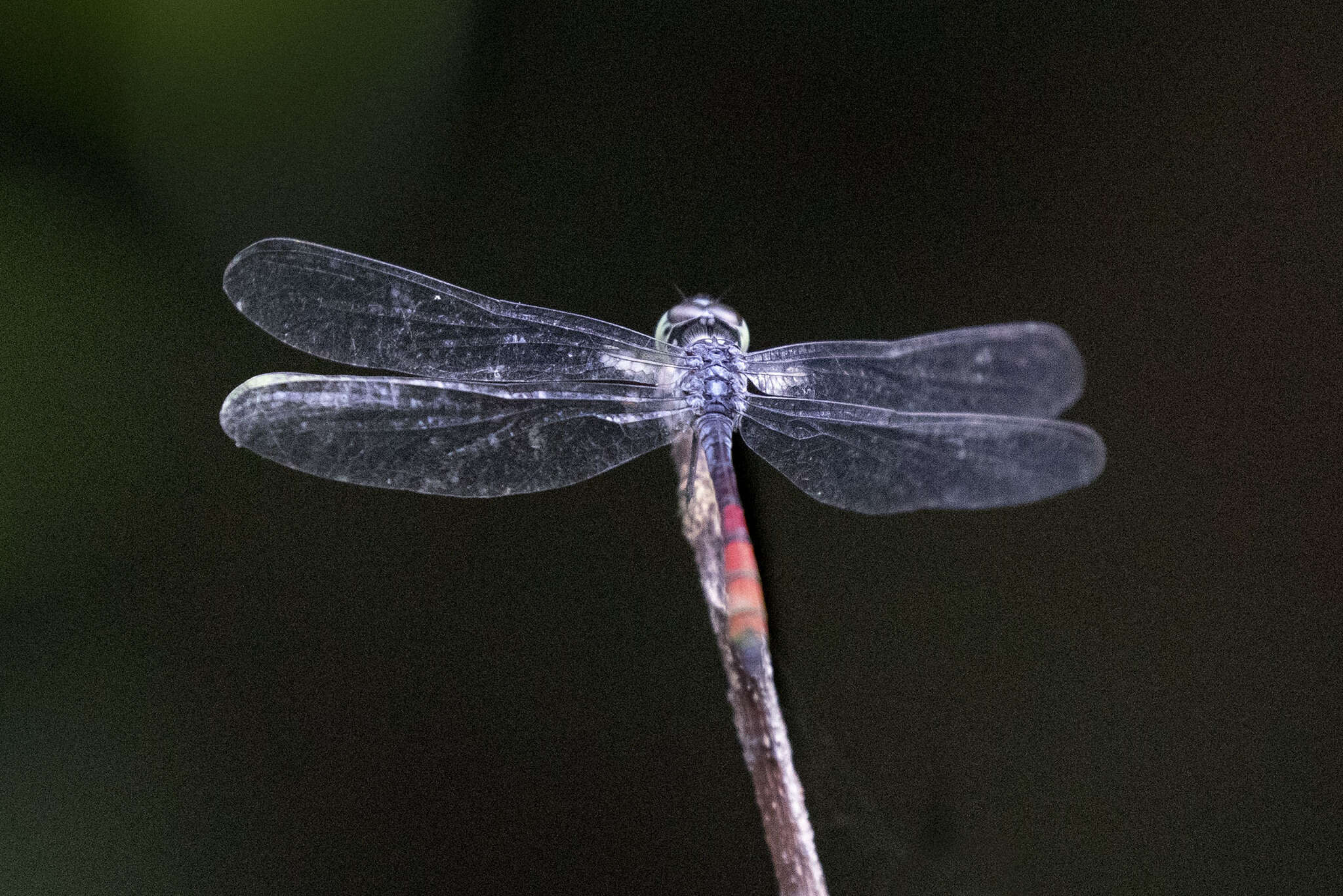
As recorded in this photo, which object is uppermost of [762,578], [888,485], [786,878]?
[888,485]

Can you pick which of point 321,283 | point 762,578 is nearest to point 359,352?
point 321,283

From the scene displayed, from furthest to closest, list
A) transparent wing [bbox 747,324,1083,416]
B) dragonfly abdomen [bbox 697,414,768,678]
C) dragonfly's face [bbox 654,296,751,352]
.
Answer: dragonfly's face [bbox 654,296,751,352] < transparent wing [bbox 747,324,1083,416] < dragonfly abdomen [bbox 697,414,768,678]

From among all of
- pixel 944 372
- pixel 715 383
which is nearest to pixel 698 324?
pixel 715 383

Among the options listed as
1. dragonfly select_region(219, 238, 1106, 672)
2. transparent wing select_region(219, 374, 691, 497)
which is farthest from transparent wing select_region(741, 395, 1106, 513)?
transparent wing select_region(219, 374, 691, 497)

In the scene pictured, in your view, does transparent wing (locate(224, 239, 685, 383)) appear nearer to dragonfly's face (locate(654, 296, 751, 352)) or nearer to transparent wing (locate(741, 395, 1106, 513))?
dragonfly's face (locate(654, 296, 751, 352))

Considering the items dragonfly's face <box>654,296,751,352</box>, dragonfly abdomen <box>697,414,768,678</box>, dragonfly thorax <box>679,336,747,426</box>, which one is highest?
dragonfly's face <box>654,296,751,352</box>

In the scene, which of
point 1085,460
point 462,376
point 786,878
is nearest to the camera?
point 786,878

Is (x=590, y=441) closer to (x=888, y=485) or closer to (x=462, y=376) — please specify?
(x=462, y=376)

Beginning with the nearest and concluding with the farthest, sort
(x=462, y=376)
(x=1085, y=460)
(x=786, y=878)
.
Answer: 1. (x=786, y=878)
2. (x=1085, y=460)
3. (x=462, y=376)
